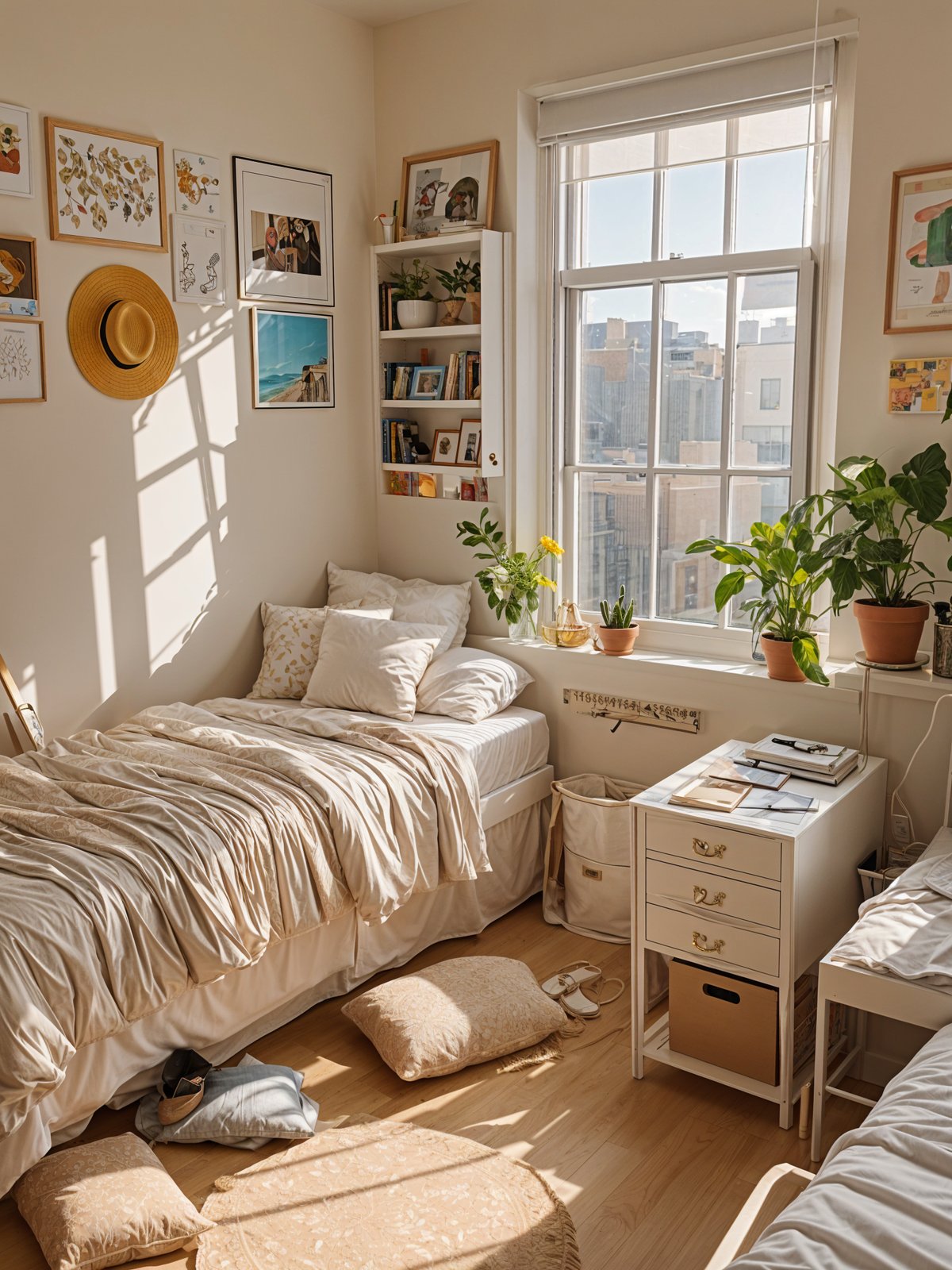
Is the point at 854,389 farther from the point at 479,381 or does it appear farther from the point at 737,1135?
the point at 737,1135

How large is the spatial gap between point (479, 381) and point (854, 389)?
128 centimetres

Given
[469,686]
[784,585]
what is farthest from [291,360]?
[784,585]

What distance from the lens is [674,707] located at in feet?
11.3

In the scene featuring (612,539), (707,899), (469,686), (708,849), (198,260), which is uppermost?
(198,260)

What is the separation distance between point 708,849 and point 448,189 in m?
2.51

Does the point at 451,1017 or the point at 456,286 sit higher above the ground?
the point at 456,286

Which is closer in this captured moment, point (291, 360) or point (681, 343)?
point (681, 343)

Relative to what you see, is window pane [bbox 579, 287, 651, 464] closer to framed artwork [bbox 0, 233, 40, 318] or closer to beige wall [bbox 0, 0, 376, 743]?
beige wall [bbox 0, 0, 376, 743]

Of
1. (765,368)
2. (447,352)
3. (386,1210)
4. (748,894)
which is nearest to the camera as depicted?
(386,1210)

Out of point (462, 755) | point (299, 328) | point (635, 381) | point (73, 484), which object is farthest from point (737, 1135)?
point (299, 328)

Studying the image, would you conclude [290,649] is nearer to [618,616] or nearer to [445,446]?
[445,446]

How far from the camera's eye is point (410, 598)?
156 inches

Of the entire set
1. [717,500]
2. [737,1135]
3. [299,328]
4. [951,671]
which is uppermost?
[299,328]

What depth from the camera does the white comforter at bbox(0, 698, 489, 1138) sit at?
88.3 inches
